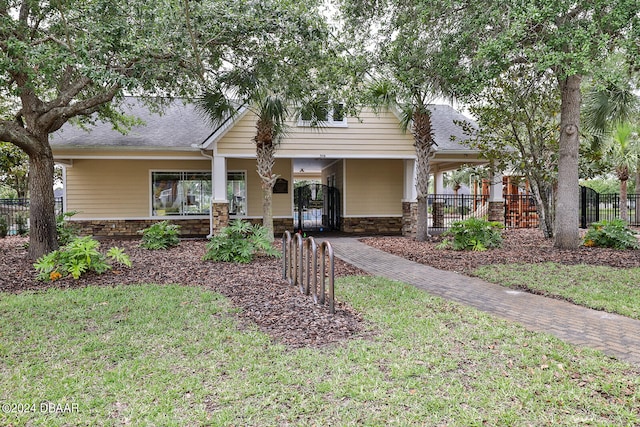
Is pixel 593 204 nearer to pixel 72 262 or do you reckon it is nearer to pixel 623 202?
pixel 623 202

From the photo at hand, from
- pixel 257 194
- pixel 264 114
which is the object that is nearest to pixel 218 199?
pixel 257 194

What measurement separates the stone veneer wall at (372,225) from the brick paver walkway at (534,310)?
683 centimetres

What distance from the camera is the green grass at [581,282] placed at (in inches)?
221

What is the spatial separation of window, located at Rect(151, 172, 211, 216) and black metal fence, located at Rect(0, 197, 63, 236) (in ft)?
14.5

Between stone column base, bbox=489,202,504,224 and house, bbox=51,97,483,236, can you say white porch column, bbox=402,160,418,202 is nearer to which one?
house, bbox=51,97,483,236

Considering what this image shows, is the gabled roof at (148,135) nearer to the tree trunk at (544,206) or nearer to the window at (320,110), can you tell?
the window at (320,110)

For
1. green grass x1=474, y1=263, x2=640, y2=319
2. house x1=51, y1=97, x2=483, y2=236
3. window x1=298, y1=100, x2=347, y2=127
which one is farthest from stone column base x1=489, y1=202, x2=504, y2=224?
window x1=298, y1=100, x2=347, y2=127

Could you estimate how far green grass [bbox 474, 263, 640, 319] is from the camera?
5609mm

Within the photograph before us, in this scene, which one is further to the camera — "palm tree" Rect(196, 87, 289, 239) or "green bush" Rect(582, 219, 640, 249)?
"green bush" Rect(582, 219, 640, 249)

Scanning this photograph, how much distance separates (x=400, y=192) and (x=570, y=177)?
6803 millimetres

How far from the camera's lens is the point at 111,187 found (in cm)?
1503

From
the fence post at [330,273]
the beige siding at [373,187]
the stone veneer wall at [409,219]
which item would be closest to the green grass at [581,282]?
the fence post at [330,273]

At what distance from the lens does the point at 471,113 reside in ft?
39.6

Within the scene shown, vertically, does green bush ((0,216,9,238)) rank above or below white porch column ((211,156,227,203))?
below
